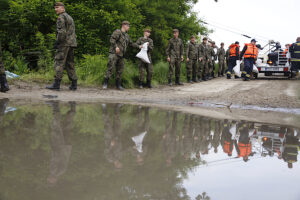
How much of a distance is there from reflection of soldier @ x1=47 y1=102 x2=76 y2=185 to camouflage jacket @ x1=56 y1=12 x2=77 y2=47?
3.85 metres

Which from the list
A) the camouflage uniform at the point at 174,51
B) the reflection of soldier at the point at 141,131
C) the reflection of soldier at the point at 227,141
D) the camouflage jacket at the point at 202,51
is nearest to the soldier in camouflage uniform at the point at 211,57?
the camouflage jacket at the point at 202,51

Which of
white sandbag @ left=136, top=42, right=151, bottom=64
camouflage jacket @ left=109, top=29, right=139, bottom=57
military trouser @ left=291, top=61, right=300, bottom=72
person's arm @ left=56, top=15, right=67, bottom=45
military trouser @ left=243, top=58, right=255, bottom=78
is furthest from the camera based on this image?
military trouser @ left=291, top=61, right=300, bottom=72

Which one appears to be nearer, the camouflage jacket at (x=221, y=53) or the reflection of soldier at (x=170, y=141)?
the reflection of soldier at (x=170, y=141)

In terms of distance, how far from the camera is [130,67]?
1230 cm

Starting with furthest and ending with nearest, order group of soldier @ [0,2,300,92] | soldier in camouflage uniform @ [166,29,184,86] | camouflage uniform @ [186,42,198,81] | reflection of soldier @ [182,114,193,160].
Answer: camouflage uniform @ [186,42,198,81], soldier in camouflage uniform @ [166,29,184,86], group of soldier @ [0,2,300,92], reflection of soldier @ [182,114,193,160]

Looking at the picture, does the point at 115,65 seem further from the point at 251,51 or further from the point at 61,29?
the point at 251,51

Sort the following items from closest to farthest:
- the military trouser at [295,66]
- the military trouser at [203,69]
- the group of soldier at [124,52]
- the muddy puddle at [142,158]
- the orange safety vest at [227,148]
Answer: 1. the muddy puddle at [142,158]
2. the orange safety vest at [227,148]
3. the group of soldier at [124,52]
4. the military trouser at [295,66]
5. the military trouser at [203,69]

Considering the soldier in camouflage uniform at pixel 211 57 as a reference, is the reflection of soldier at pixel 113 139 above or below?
below

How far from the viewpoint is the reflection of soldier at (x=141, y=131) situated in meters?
3.09

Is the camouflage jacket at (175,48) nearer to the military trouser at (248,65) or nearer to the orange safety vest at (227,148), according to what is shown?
the military trouser at (248,65)

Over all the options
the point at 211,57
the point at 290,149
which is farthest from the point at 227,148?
the point at 211,57

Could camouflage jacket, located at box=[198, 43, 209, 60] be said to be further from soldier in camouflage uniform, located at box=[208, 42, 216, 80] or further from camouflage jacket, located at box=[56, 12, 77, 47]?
camouflage jacket, located at box=[56, 12, 77, 47]

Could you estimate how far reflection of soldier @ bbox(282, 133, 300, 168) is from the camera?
10.5ft

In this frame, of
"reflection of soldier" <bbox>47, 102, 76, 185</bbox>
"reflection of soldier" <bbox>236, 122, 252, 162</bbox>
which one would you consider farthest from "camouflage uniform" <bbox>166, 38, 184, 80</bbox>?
"reflection of soldier" <bbox>236, 122, 252, 162</bbox>
